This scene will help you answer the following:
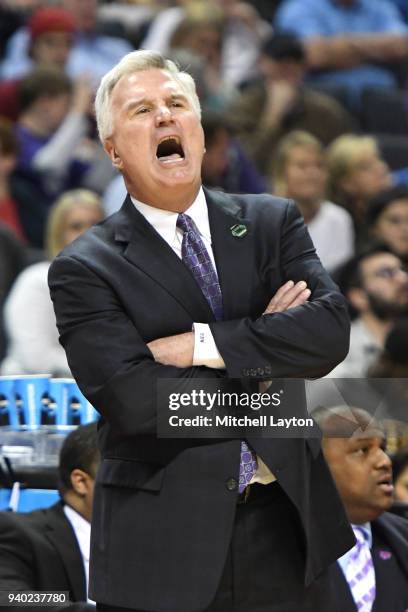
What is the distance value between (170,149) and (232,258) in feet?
0.99

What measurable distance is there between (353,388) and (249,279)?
327 mm

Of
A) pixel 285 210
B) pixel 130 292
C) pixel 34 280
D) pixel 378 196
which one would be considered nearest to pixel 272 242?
pixel 285 210

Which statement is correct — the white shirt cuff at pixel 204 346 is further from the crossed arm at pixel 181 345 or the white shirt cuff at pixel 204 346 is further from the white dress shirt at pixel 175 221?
the white dress shirt at pixel 175 221

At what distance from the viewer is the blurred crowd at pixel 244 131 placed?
5.98 m

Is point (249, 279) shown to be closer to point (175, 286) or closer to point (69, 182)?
point (175, 286)

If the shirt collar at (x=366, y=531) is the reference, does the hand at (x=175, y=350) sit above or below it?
above

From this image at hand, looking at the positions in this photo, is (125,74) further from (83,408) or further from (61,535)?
(61,535)

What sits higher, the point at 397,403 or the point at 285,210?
the point at 285,210

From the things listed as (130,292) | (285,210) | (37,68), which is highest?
(37,68)

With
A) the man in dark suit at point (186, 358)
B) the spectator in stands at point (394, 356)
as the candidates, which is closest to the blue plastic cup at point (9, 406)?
the man in dark suit at point (186, 358)

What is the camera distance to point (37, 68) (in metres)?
7.66

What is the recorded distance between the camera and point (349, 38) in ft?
29.8

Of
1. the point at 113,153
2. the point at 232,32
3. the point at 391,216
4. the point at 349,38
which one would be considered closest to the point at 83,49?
the point at 232,32

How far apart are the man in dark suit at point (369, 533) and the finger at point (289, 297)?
0.96 metres
